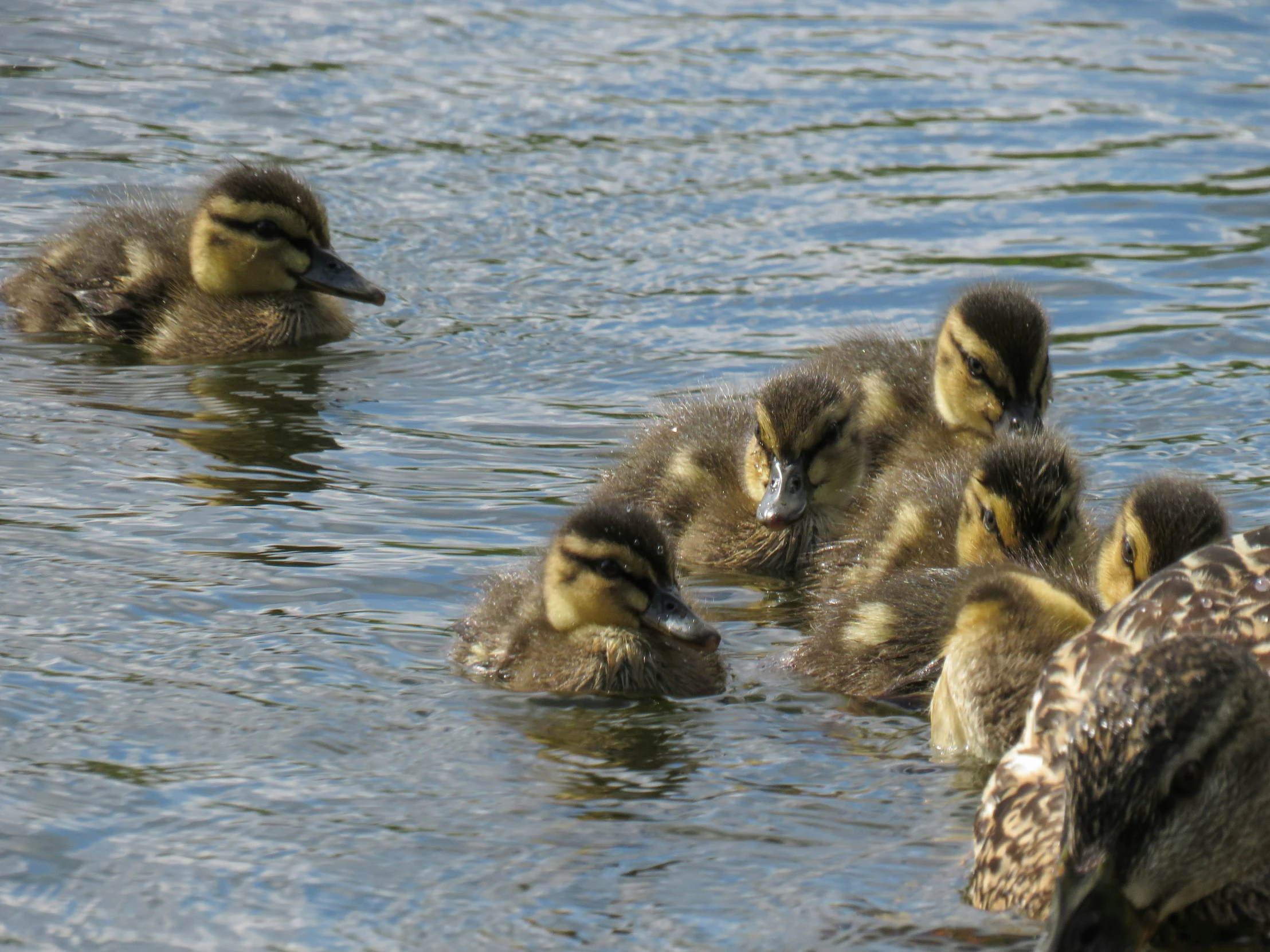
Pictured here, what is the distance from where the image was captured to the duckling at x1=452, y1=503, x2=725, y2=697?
4613 mm

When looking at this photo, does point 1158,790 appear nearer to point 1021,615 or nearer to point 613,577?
point 1021,615

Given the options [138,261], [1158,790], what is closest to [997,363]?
[1158,790]

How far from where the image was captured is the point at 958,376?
5992mm

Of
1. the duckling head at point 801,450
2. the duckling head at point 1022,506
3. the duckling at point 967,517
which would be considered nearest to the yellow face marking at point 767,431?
the duckling head at point 801,450

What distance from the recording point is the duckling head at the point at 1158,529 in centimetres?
444

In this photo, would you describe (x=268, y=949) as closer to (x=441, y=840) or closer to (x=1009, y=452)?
(x=441, y=840)

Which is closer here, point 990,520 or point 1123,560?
point 1123,560

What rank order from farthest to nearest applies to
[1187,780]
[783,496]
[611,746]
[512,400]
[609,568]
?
1. [512,400]
2. [783,496]
3. [609,568]
4. [611,746]
5. [1187,780]

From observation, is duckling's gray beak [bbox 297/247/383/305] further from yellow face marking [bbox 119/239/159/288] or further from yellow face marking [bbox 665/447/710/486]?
yellow face marking [bbox 665/447/710/486]

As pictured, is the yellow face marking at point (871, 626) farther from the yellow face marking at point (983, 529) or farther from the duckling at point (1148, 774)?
the duckling at point (1148, 774)

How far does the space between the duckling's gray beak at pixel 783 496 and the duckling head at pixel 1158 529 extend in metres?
0.98

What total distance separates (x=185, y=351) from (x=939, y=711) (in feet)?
11.9

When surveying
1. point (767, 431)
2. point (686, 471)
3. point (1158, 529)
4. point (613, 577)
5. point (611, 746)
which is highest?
point (1158, 529)

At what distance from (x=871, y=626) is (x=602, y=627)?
1.93 feet
